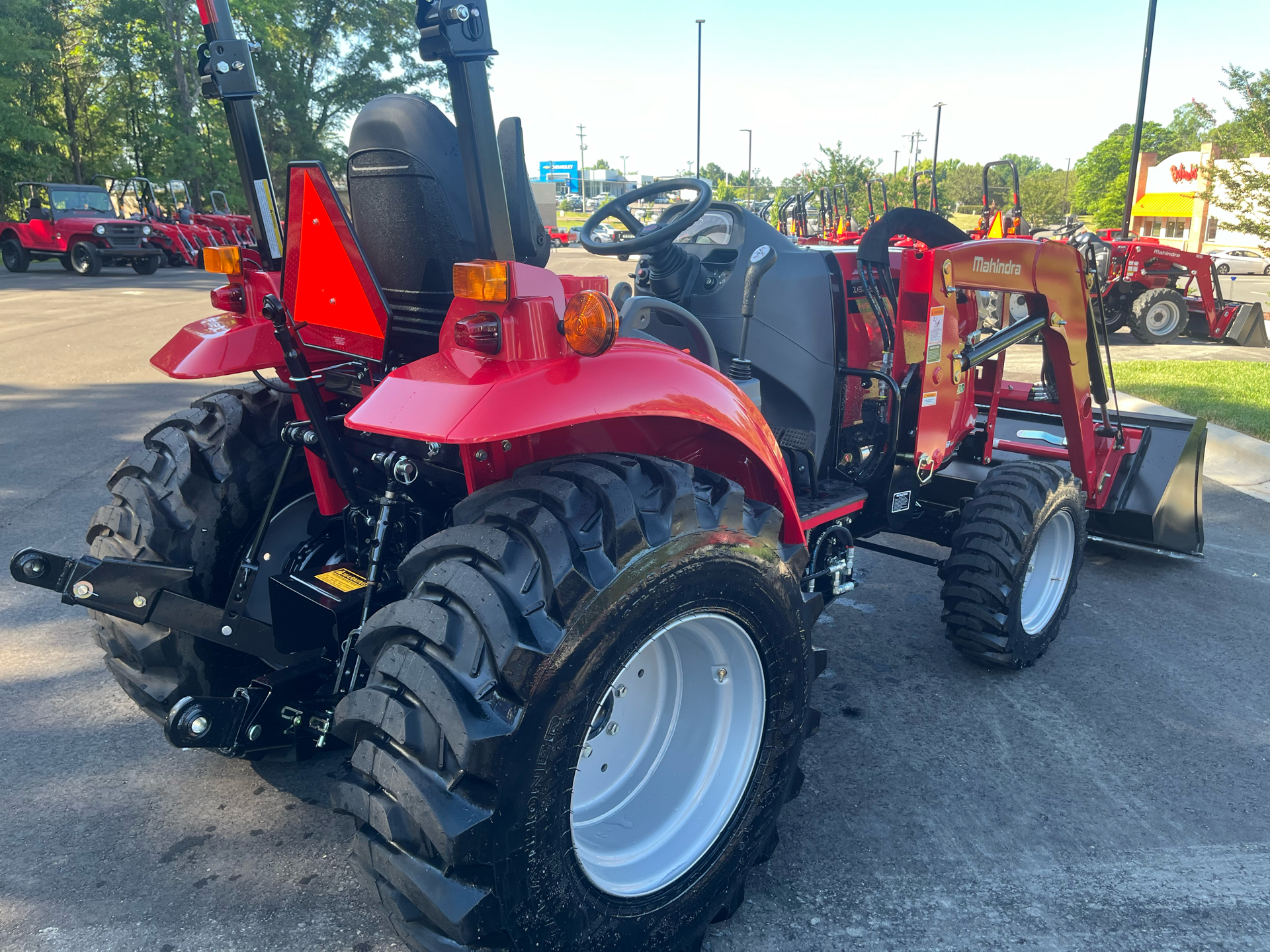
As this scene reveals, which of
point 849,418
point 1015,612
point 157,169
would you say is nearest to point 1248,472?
point 1015,612

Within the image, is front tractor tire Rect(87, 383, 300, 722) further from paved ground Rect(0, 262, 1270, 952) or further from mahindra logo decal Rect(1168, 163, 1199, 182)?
mahindra logo decal Rect(1168, 163, 1199, 182)

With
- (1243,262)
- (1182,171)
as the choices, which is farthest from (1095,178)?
(1243,262)

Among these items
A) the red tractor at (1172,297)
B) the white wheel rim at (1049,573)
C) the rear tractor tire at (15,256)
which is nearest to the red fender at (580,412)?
the white wheel rim at (1049,573)

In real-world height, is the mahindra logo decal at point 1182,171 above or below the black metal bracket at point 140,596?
above

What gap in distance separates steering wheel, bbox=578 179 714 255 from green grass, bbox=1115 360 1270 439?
244 inches

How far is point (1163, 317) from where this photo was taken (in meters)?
13.5

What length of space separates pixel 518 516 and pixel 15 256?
85.9 ft

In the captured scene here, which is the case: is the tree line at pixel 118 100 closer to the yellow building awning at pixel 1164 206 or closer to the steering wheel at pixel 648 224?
the steering wheel at pixel 648 224

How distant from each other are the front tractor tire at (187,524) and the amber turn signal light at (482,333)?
3.78 ft

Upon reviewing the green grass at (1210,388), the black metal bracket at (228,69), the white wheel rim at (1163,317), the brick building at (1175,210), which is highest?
the brick building at (1175,210)

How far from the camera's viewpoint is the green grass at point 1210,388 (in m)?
7.56

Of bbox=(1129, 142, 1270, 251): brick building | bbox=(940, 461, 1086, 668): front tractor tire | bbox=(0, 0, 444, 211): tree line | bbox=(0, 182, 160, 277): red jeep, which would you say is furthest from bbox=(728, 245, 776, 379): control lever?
bbox=(1129, 142, 1270, 251): brick building

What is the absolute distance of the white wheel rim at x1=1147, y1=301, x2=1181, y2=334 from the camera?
13344 mm

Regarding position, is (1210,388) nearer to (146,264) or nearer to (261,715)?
(261,715)
